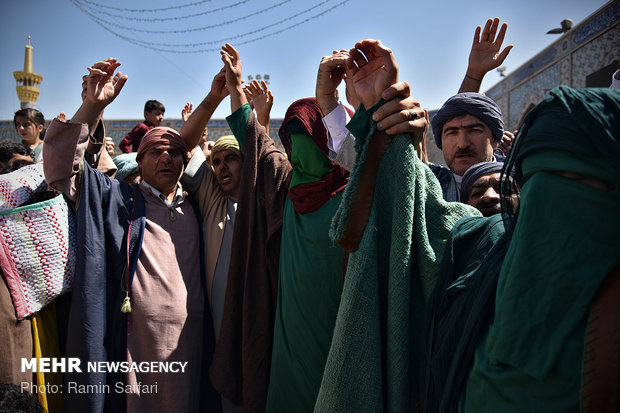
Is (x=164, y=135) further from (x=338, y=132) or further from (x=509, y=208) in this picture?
(x=509, y=208)

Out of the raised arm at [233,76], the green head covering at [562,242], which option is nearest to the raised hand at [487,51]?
the raised arm at [233,76]

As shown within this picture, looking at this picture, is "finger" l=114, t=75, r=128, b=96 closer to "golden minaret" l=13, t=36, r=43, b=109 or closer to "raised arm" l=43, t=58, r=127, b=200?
"raised arm" l=43, t=58, r=127, b=200

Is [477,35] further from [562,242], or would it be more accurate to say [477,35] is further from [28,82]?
[28,82]

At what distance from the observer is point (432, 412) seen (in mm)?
1085

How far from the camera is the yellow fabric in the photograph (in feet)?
6.85

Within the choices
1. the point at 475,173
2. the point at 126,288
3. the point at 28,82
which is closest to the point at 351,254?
the point at 475,173

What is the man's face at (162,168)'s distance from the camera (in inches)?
97.9

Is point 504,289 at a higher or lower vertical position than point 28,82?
lower

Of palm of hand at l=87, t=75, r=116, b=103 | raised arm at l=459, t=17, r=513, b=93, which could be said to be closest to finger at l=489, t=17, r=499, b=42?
raised arm at l=459, t=17, r=513, b=93

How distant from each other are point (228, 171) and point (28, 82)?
25.5 metres

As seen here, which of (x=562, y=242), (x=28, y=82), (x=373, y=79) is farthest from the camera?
(x=28, y=82)

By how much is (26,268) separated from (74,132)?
0.70m

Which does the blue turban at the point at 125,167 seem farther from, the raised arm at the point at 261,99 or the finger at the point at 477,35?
the finger at the point at 477,35

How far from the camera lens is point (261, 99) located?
256 cm
